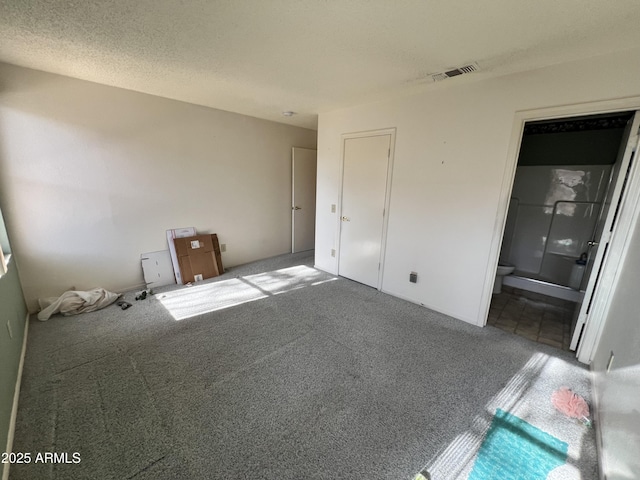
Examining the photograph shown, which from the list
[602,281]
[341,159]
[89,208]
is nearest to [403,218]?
[341,159]

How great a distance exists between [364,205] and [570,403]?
2534 mm

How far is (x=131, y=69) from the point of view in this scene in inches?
92.0

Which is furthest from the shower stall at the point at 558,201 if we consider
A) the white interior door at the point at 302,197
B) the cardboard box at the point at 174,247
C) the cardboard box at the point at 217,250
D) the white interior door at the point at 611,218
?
the cardboard box at the point at 174,247

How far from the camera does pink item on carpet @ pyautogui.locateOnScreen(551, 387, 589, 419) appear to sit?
1639 millimetres

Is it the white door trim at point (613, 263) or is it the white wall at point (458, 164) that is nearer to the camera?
the white door trim at point (613, 263)

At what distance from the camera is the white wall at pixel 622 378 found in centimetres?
112

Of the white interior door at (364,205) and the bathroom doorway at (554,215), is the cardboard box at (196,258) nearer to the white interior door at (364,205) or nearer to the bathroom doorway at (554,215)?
the white interior door at (364,205)

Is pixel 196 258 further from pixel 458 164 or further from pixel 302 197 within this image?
pixel 458 164

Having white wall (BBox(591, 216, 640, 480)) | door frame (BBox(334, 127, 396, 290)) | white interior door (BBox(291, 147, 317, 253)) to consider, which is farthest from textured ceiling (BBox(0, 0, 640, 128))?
white interior door (BBox(291, 147, 317, 253))

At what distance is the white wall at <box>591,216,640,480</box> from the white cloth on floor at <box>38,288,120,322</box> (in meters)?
4.06

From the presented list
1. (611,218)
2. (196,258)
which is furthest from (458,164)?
(196,258)

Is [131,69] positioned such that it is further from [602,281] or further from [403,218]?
[602,281]

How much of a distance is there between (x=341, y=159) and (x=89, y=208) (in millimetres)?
3001

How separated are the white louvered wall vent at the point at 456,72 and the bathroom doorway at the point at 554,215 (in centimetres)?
169
